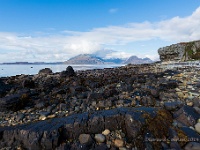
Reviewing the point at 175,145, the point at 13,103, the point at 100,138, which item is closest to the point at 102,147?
the point at 100,138

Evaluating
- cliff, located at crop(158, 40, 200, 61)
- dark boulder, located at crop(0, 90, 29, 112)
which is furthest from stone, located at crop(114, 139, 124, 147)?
cliff, located at crop(158, 40, 200, 61)

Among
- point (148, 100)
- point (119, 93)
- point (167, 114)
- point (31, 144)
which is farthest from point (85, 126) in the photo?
point (119, 93)

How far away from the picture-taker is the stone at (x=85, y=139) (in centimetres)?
558

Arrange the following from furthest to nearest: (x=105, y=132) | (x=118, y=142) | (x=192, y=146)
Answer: (x=105, y=132) < (x=118, y=142) < (x=192, y=146)

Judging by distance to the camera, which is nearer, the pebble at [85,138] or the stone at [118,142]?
the stone at [118,142]

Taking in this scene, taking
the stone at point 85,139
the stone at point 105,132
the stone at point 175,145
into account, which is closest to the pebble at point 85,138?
the stone at point 85,139

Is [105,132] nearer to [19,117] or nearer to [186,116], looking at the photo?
[186,116]

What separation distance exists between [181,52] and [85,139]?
32.6m

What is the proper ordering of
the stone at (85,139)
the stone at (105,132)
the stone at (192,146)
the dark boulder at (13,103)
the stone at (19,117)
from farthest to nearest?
the dark boulder at (13,103)
the stone at (19,117)
the stone at (105,132)
the stone at (85,139)
the stone at (192,146)

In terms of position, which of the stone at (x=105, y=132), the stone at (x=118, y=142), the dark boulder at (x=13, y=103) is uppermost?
the dark boulder at (x=13, y=103)

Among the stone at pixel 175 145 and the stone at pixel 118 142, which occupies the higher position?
the stone at pixel 118 142

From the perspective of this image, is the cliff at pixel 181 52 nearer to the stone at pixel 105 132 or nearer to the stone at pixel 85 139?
the stone at pixel 105 132

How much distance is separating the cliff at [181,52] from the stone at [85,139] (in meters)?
30.4

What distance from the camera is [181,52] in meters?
34.2
